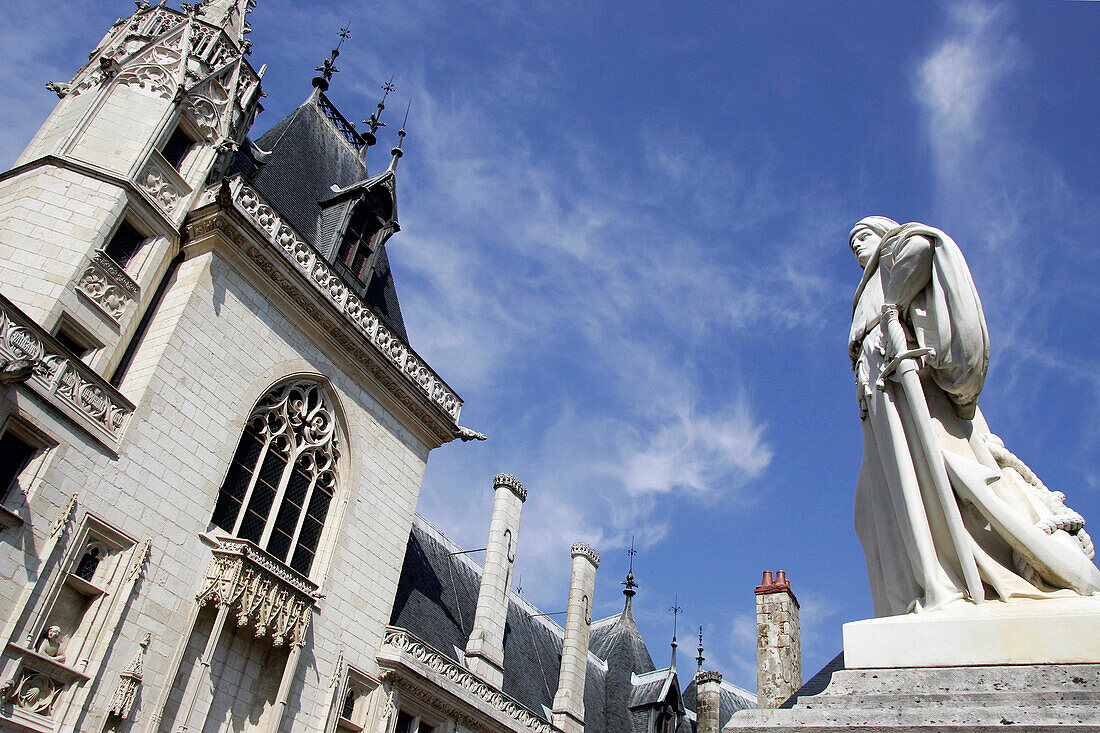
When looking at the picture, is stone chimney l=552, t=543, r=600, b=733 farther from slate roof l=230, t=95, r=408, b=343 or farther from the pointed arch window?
the pointed arch window

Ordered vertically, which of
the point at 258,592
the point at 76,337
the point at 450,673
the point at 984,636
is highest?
the point at 76,337

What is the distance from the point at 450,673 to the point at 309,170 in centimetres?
1074

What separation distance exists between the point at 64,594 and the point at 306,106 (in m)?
13.5

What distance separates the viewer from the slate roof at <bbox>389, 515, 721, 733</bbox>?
16.1m

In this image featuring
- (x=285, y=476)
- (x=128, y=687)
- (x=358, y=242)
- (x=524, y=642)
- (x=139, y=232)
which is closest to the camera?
(x=128, y=687)

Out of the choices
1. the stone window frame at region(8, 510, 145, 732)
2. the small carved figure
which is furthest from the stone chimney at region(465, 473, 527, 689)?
the small carved figure

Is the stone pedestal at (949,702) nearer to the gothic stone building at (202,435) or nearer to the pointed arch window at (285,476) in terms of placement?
the gothic stone building at (202,435)

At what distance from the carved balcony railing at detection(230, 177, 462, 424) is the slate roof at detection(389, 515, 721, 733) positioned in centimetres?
378

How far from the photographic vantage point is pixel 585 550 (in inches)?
770

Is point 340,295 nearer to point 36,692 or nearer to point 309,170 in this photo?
point 309,170

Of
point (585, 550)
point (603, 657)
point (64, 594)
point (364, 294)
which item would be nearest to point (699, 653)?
point (603, 657)

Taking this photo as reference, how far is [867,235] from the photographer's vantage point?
14.8 feet

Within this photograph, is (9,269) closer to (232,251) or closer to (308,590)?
(232,251)

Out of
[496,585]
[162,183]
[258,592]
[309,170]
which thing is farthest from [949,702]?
[309,170]
